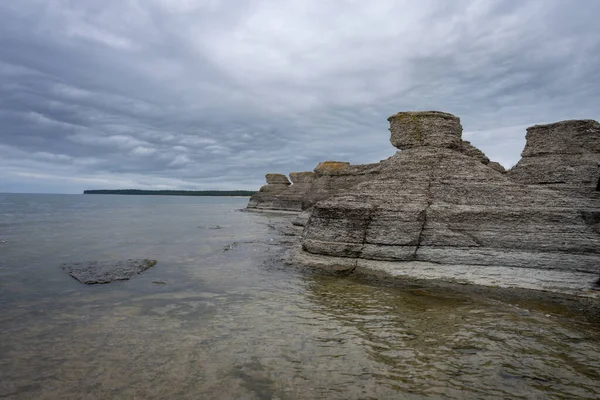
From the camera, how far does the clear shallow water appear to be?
5.35 metres

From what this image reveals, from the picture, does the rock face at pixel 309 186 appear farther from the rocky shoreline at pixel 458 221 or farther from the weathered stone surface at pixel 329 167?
the rocky shoreline at pixel 458 221

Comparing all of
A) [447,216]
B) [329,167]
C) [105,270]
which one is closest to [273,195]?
[329,167]

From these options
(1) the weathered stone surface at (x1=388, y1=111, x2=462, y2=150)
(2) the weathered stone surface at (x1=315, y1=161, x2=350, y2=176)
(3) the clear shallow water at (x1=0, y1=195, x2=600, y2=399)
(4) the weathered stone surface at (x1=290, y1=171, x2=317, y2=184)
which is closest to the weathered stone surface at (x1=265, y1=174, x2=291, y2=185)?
(4) the weathered stone surface at (x1=290, y1=171, x2=317, y2=184)

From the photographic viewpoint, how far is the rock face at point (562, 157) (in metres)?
18.1

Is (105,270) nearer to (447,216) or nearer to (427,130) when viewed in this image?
(447,216)

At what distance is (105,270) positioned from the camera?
535 inches

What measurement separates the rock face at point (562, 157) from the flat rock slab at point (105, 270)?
21.1 metres

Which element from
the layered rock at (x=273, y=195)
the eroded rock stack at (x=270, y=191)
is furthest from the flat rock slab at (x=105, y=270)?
the eroded rock stack at (x=270, y=191)

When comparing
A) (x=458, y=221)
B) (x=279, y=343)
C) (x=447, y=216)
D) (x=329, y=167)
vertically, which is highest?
(x=329, y=167)

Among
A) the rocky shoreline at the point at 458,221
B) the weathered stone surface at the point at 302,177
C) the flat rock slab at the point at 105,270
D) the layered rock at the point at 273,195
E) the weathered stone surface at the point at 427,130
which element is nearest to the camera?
the rocky shoreline at the point at 458,221

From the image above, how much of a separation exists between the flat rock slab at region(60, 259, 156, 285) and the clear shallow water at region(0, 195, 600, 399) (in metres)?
0.54

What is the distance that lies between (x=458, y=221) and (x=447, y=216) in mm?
439

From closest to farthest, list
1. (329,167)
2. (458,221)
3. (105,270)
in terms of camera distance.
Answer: (458,221)
(105,270)
(329,167)

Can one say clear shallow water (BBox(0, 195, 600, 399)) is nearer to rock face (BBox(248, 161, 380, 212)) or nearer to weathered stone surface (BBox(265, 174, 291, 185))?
rock face (BBox(248, 161, 380, 212))
